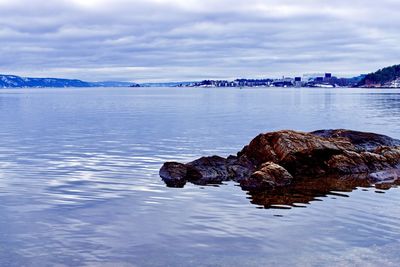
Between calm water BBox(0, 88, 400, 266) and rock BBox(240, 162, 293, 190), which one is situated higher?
rock BBox(240, 162, 293, 190)

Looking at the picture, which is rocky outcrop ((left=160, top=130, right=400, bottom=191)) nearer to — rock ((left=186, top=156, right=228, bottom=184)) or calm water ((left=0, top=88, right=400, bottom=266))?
rock ((left=186, top=156, right=228, bottom=184))

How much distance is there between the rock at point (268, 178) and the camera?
3072cm

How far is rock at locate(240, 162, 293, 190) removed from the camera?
1209 inches

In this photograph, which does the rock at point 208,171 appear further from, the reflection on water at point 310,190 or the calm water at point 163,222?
the reflection on water at point 310,190

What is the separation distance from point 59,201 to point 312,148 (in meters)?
16.8

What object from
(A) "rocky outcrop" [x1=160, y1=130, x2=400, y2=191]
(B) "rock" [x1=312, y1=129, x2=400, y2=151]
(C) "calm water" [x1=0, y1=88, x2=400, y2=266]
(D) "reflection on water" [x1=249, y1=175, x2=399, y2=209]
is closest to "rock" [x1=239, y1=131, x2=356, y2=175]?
(A) "rocky outcrop" [x1=160, y1=130, x2=400, y2=191]

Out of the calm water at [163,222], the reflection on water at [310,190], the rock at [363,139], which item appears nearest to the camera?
the calm water at [163,222]

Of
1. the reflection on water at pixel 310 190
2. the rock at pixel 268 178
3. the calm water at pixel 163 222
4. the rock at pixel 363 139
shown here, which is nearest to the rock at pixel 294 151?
the reflection on water at pixel 310 190

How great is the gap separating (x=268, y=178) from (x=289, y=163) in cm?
409

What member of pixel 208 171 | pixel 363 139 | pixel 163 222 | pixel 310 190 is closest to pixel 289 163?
pixel 310 190

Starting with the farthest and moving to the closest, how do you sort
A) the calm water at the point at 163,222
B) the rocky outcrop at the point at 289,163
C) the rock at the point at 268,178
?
the rocky outcrop at the point at 289,163
the rock at the point at 268,178
the calm water at the point at 163,222

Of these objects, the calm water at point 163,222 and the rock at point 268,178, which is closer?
the calm water at point 163,222

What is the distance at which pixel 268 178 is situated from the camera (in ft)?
102

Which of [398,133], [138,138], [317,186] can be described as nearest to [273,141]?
[317,186]
